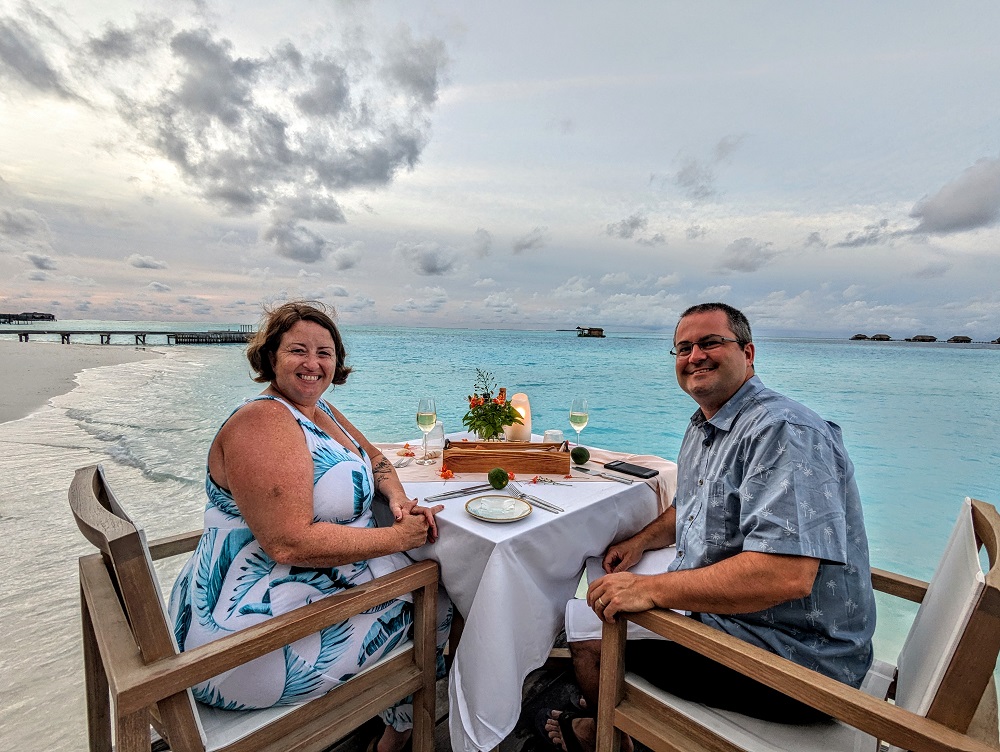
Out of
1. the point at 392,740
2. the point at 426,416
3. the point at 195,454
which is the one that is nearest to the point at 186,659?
the point at 392,740

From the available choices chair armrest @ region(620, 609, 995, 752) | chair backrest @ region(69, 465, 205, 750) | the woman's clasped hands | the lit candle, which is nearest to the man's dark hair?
chair armrest @ region(620, 609, 995, 752)

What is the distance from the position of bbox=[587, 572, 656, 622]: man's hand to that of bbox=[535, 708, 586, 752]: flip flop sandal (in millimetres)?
841

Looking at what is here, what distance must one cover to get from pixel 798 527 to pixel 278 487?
152cm

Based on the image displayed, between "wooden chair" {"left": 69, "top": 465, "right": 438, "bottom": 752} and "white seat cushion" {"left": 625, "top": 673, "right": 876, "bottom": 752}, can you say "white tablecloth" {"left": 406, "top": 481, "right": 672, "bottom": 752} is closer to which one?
"wooden chair" {"left": 69, "top": 465, "right": 438, "bottom": 752}

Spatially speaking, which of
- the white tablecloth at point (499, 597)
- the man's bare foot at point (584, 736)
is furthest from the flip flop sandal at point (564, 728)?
the white tablecloth at point (499, 597)

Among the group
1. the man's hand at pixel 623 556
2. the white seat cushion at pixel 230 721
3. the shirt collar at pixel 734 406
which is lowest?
the white seat cushion at pixel 230 721

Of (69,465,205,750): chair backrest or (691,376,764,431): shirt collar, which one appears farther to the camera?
(691,376,764,431): shirt collar

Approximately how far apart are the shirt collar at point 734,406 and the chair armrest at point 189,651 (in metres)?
1.24

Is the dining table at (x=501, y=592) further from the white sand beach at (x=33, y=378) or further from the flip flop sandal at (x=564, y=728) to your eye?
the white sand beach at (x=33, y=378)

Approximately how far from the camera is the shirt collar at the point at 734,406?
154 centimetres

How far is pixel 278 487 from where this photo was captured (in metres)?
1.31

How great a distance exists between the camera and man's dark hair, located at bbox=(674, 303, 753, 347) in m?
1.65

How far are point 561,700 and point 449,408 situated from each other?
13.3 metres

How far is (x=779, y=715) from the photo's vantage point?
1224mm
